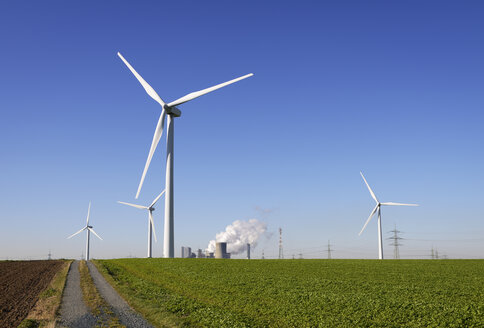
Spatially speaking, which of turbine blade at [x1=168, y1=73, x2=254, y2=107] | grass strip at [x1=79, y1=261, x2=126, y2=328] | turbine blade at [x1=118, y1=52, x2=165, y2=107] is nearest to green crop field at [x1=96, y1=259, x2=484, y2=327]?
grass strip at [x1=79, y1=261, x2=126, y2=328]

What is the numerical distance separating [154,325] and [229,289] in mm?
12804

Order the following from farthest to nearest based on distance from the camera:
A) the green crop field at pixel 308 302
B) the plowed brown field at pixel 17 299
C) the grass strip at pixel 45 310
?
the plowed brown field at pixel 17 299
the grass strip at pixel 45 310
the green crop field at pixel 308 302

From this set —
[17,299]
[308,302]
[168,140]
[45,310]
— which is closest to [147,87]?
[168,140]

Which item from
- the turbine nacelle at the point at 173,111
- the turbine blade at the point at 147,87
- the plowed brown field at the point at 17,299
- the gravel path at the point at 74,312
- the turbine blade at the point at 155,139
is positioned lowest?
the plowed brown field at the point at 17,299

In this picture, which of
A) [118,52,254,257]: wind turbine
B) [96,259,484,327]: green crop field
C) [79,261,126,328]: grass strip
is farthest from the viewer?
[118,52,254,257]: wind turbine

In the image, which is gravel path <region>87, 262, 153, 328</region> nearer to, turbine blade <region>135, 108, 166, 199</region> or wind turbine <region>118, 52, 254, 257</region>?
turbine blade <region>135, 108, 166, 199</region>

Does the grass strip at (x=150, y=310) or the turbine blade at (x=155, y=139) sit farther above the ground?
the turbine blade at (x=155, y=139)

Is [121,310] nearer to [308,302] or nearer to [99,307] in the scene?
[99,307]

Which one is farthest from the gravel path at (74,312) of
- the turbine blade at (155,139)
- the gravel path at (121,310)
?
the turbine blade at (155,139)

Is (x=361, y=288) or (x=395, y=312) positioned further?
(x=361, y=288)

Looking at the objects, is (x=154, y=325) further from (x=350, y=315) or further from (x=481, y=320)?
(x=481, y=320)

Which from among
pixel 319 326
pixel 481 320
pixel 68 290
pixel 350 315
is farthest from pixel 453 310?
pixel 68 290

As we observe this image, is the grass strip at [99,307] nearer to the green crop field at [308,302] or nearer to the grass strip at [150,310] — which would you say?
the grass strip at [150,310]

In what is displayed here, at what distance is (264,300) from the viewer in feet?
93.0
